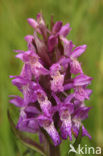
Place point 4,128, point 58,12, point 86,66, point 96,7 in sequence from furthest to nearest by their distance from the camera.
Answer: point 96,7 → point 58,12 → point 86,66 → point 4,128

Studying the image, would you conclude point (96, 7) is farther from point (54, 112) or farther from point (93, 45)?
point (54, 112)

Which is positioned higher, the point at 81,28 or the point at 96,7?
the point at 96,7

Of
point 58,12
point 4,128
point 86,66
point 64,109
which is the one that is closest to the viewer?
point 64,109

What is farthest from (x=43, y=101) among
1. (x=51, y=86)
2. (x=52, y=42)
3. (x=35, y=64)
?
(x=52, y=42)

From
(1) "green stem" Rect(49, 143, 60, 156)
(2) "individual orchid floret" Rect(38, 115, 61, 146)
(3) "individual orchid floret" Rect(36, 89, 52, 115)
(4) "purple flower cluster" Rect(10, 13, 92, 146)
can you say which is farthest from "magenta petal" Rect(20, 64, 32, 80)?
(1) "green stem" Rect(49, 143, 60, 156)

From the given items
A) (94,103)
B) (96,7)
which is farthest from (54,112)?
(96,7)

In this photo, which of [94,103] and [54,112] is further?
[94,103]

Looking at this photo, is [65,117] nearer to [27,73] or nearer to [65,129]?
[65,129]
